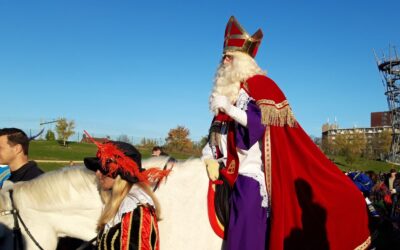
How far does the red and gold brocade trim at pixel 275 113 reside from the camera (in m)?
3.60

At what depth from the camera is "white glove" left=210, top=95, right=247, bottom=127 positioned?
11.6 ft

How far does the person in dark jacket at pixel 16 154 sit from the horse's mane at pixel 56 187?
902mm

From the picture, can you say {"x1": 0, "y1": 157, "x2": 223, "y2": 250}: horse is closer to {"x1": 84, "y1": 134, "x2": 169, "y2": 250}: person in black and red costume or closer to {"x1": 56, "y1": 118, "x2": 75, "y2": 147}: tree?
{"x1": 84, "y1": 134, "x2": 169, "y2": 250}: person in black and red costume

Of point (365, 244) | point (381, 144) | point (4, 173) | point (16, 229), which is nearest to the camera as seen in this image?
point (16, 229)

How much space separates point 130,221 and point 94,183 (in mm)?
777

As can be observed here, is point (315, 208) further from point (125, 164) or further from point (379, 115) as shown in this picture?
point (379, 115)

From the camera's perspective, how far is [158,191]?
12.2ft

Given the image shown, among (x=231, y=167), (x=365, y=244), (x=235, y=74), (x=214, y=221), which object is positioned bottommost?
(x=365, y=244)

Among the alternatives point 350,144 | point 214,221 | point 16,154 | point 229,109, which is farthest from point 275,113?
point 350,144

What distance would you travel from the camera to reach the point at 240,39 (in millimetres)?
4113

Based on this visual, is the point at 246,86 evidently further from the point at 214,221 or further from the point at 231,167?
the point at 214,221

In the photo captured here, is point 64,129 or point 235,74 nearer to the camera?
point 235,74

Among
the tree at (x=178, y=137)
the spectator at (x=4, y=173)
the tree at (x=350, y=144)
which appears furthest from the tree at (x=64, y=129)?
the spectator at (x=4, y=173)

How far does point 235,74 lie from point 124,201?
1658mm
